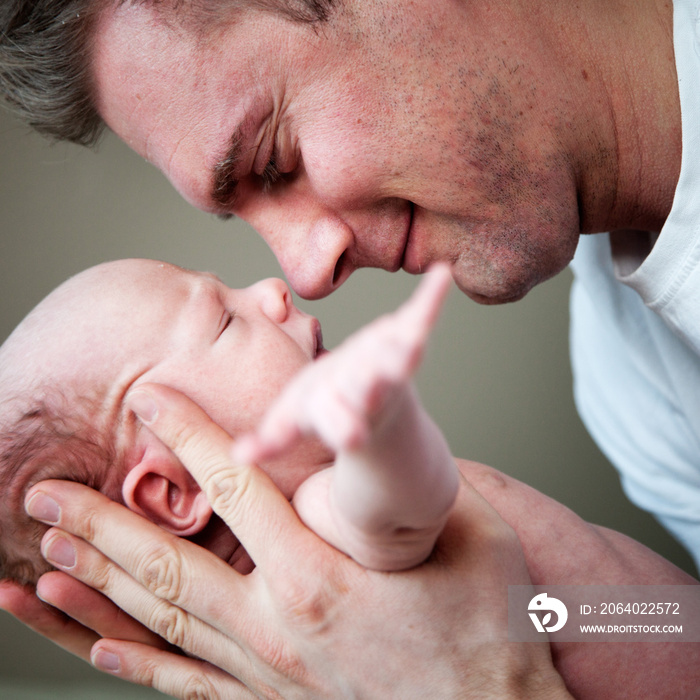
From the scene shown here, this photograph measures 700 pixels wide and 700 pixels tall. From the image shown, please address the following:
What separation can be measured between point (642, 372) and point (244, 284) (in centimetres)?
113

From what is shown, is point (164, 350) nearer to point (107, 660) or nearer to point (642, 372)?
point (107, 660)

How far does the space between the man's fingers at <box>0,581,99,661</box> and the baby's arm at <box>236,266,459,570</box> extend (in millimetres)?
461

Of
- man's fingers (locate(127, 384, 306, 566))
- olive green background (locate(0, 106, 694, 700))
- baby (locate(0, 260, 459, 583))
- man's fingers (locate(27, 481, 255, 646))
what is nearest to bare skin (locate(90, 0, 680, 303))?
baby (locate(0, 260, 459, 583))

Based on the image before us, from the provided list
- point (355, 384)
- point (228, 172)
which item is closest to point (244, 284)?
point (228, 172)

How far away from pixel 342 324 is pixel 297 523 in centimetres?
129

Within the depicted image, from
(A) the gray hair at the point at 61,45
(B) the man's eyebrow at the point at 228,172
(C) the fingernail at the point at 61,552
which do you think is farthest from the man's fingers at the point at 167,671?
(A) the gray hair at the point at 61,45

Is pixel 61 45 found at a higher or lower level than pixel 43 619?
higher

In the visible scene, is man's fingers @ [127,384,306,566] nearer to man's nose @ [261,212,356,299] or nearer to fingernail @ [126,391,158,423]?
fingernail @ [126,391,158,423]

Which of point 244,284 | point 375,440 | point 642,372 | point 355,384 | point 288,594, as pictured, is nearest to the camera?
point 355,384

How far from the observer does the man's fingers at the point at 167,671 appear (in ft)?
3.10

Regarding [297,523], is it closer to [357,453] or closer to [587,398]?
[357,453]

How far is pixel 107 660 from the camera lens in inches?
38.1

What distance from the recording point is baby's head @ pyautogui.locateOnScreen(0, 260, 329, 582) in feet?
3.11

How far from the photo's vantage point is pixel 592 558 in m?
1.01
